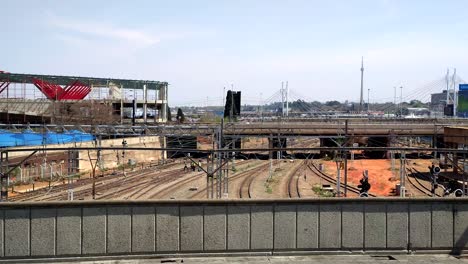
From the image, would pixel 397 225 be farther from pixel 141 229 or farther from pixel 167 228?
pixel 141 229

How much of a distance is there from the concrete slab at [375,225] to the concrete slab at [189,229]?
309cm

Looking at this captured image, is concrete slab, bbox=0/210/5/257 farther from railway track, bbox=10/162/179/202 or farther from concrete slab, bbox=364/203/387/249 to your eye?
railway track, bbox=10/162/179/202

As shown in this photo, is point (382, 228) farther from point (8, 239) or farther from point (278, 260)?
point (8, 239)

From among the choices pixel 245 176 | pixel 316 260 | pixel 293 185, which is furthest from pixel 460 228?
pixel 245 176

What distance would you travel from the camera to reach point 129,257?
27.4 ft

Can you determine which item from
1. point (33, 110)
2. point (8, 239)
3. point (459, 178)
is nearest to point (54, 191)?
point (8, 239)

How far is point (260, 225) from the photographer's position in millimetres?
8609

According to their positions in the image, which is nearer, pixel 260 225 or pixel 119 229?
pixel 119 229

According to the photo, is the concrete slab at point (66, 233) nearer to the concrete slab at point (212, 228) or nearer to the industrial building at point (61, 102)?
the concrete slab at point (212, 228)

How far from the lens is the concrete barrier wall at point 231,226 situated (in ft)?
26.9

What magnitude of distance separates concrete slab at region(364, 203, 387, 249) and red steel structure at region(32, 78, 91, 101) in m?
59.7

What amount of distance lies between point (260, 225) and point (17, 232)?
4.24 m

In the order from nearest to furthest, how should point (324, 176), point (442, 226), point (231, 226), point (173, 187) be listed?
point (231, 226) < point (442, 226) < point (173, 187) < point (324, 176)

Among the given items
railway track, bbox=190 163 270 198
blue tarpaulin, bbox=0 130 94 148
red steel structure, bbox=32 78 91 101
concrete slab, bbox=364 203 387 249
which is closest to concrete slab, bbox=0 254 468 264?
concrete slab, bbox=364 203 387 249
